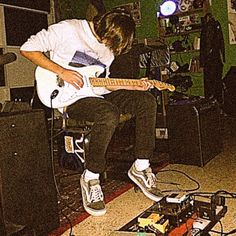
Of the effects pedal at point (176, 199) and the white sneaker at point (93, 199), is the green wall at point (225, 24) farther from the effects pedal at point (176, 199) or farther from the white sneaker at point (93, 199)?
the effects pedal at point (176, 199)

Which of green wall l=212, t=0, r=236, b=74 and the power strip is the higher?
green wall l=212, t=0, r=236, b=74

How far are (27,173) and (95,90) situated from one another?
612 mm

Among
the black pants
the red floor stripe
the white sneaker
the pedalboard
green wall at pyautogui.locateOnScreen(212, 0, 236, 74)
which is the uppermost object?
green wall at pyautogui.locateOnScreen(212, 0, 236, 74)

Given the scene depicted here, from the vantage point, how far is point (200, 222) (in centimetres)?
120

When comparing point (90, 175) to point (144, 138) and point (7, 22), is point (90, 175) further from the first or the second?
point (7, 22)

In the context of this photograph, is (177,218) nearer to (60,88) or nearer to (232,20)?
(60,88)

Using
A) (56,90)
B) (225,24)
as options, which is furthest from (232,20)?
(56,90)

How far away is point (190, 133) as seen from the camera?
230cm

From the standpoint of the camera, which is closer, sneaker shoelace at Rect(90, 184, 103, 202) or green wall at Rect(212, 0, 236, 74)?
sneaker shoelace at Rect(90, 184, 103, 202)

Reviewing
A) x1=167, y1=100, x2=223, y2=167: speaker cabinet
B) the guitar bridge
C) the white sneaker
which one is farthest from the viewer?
x1=167, y1=100, x2=223, y2=167: speaker cabinet

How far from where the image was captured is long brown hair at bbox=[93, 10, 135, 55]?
1.66 meters

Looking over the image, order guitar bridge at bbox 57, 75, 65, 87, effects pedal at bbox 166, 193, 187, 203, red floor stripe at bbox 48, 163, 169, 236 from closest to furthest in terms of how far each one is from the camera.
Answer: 1. effects pedal at bbox 166, 193, 187, 203
2. red floor stripe at bbox 48, 163, 169, 236
3. guitar bridge at bbox 57, 75, 65, 87

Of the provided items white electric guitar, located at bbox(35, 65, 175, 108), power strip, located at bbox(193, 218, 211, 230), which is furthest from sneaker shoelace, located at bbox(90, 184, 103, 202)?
power strip, located at bbox(193, 218, 211, 230)

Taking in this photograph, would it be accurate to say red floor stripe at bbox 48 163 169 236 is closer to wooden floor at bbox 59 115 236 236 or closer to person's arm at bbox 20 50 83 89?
wooden floor at bbox 59 115 236 236
